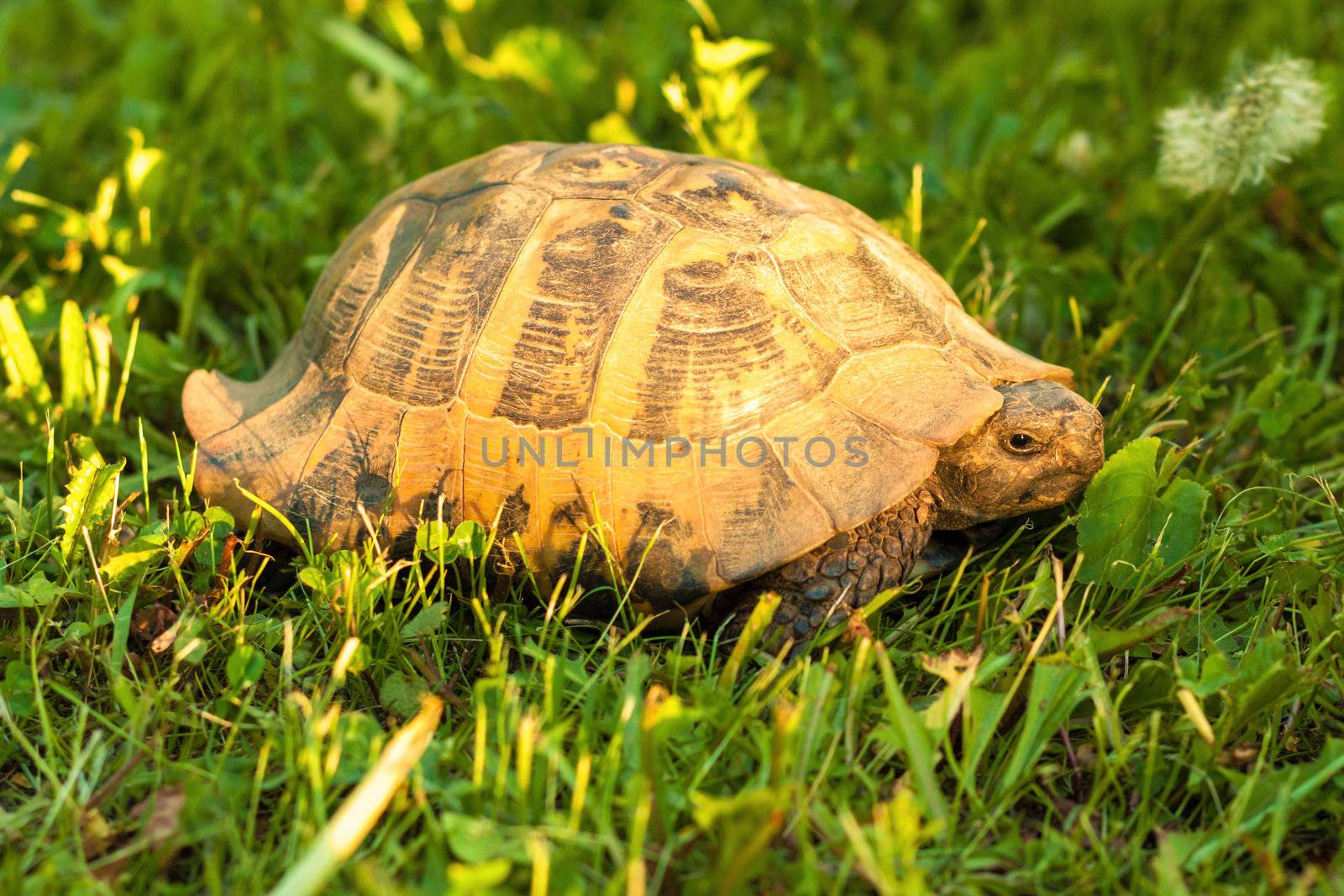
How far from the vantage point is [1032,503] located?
2469mm

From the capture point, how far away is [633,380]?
236 centimetres

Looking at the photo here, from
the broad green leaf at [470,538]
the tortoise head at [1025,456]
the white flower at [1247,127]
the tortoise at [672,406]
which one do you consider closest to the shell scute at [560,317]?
the tortoise at [672,406]

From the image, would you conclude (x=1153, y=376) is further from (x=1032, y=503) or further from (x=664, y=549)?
(x=664, y=549)

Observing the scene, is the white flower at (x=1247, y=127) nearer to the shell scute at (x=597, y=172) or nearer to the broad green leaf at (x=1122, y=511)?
the broad green leaf at (x=1122, y=511)

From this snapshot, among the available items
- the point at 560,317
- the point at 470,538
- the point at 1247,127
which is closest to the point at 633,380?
the point at 560,317

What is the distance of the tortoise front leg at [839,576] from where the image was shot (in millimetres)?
2350

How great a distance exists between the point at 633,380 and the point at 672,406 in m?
0.10

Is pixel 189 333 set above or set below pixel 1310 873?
above

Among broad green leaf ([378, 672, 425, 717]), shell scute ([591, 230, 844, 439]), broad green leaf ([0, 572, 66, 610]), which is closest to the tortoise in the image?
shell scute ([591, 230, 844, 439])

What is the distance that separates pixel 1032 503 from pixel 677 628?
2.74ft

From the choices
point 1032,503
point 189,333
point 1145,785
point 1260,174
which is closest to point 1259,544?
point 1032,503

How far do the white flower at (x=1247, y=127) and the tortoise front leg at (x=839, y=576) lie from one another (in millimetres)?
1599

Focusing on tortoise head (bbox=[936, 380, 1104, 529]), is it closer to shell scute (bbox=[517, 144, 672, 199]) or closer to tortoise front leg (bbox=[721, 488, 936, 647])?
tortoise front leg (bbox=[721, 488, 936, 647])

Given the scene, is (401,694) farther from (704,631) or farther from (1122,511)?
(1122,511)
